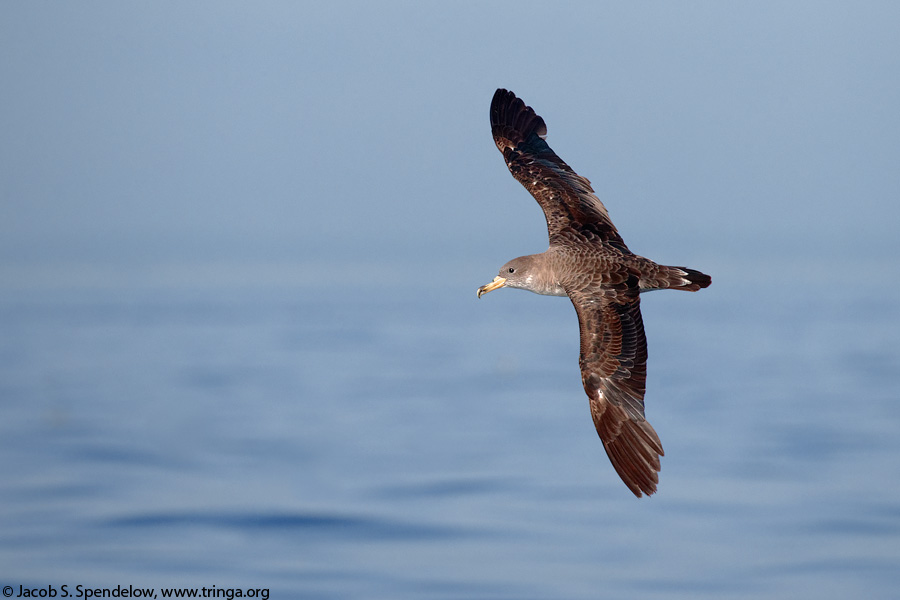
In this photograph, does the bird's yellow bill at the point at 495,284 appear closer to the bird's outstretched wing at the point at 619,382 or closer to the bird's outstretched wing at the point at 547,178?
the bird's outstretched wing at the point at 547,178

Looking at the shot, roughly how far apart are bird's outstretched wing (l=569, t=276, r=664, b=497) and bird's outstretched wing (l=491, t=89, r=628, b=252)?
144cm

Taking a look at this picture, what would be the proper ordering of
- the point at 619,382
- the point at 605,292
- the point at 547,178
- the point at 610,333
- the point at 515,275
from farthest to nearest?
the point at 547,178
the point at 515,275
the point at 605,292
the point at 610,333
the point at 619,382

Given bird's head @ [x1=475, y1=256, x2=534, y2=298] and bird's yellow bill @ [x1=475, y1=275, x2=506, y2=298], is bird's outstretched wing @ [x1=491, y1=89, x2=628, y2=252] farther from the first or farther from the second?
bird's yellow bill @ [x1=475, y1=275, x2=506, y2=298]

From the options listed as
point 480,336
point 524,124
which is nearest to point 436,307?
point 480,336

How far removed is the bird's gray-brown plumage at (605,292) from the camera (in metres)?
12.7

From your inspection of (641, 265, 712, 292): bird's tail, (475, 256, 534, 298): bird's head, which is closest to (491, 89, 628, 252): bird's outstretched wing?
(475, 256, 534, 298): bird's head

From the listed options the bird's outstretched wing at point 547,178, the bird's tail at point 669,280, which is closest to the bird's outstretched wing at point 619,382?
the bird's tail at point 669,280

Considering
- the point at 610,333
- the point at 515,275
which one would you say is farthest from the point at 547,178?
the point at 610,333

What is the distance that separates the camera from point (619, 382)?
505 inches

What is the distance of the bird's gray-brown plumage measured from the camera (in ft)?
41.7

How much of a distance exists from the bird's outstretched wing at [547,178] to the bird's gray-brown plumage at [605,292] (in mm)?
14

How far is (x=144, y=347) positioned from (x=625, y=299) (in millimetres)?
64522

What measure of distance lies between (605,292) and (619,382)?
3.35 ft

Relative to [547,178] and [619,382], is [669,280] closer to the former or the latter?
[619,382]
